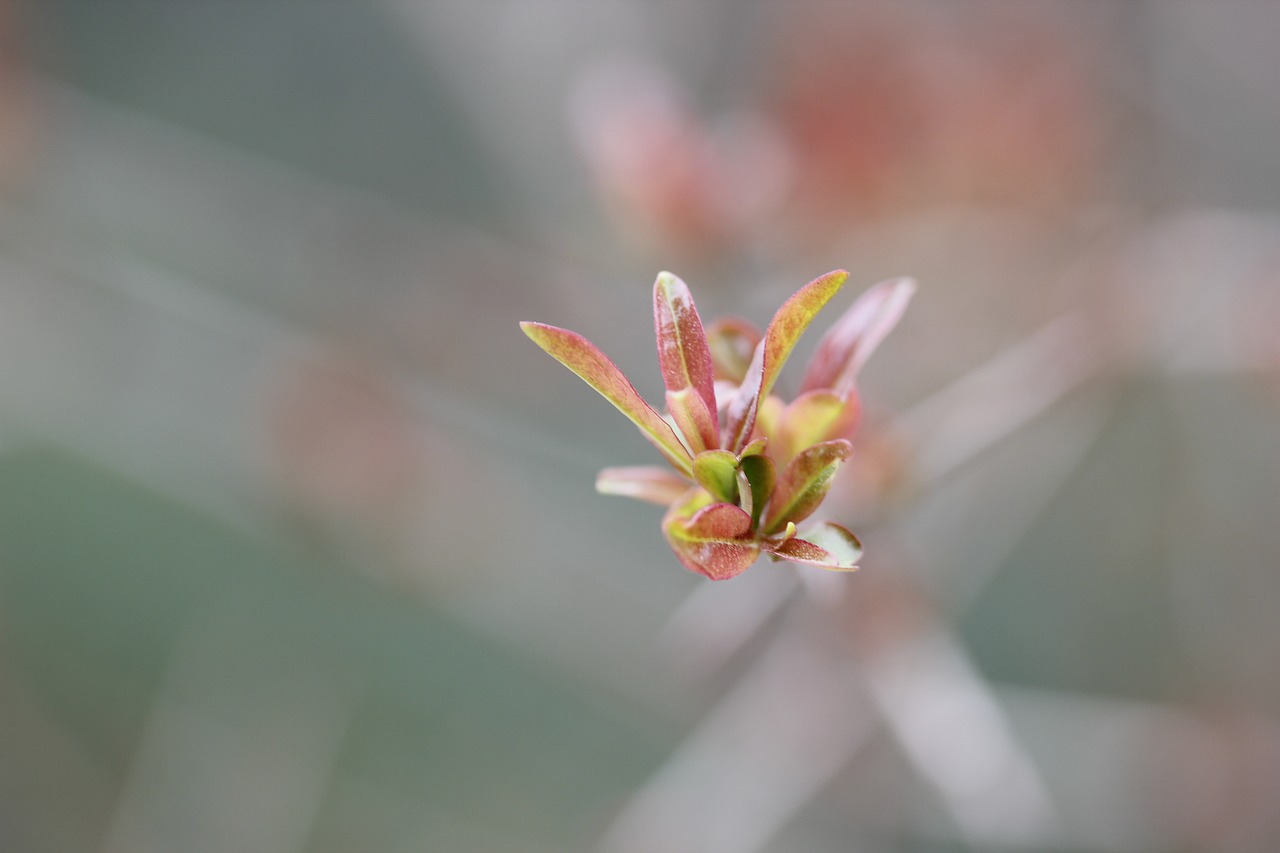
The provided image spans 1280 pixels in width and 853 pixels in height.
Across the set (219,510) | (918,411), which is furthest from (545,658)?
(918,411)

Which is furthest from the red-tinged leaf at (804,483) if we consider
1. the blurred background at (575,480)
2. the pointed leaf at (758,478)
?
the blurred background at (575,480)

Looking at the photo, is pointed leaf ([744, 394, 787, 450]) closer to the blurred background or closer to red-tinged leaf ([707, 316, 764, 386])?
red-tinged leaf ([707, 316, 764, 386])

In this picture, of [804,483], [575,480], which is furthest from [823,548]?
[575,480]

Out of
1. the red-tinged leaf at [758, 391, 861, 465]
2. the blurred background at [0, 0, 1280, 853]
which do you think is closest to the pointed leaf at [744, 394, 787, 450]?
the red-tinged leaf at [758, 391, 861, 465]

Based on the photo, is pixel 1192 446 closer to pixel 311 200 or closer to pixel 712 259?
pixel 712 259

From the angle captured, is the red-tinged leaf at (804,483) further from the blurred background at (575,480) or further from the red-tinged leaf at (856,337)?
the blurred background at (575,480)

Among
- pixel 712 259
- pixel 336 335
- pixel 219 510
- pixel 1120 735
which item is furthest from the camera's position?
pixel 336 335
